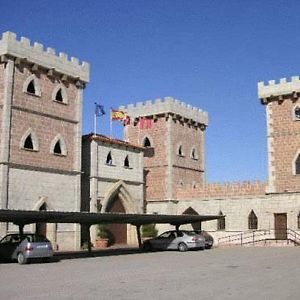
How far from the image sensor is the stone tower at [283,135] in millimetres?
34844

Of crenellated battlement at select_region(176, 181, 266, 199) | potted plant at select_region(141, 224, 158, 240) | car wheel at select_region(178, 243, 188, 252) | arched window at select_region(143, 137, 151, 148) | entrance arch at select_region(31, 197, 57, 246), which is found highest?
arched window at select_region(143, 137, 151, 148)

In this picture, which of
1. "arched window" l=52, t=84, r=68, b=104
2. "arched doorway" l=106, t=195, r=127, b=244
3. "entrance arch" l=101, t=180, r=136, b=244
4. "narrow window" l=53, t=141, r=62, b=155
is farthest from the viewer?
"arched doorway" l=106, t=195, r=127, b=244

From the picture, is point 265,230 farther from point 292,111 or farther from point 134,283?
point 134,283

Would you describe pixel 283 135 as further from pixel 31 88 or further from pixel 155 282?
pixel 155 282

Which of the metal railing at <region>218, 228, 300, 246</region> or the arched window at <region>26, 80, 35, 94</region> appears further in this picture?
the metal railing at <region>218, 228, 300, 246</region>

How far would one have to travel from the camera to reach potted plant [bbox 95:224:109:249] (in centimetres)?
3284

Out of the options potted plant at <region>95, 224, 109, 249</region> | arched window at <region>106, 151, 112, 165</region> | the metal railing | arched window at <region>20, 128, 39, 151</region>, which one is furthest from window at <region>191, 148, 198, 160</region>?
arched window at <region>20, 128, 39, 151</region>

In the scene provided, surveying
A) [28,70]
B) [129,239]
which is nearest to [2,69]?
[28,70]

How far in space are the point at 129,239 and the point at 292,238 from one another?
38.1ft

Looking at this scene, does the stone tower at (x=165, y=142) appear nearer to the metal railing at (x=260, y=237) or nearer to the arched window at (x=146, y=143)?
the arched window at (x=146, y=143)

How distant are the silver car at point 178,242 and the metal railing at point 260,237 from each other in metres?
6.97

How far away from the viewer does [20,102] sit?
2831 centimetres

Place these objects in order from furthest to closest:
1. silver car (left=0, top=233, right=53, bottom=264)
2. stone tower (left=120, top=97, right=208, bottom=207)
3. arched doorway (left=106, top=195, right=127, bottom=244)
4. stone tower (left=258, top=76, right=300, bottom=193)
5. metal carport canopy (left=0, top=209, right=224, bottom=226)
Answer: stone tower (left=120, top=97, right=208, bottom=207), arched doorway (left=106, top=195, right=127, bottom=244), stone tower (left=258, top=76, right=300, bottom=193), silver car (left=0, top=233, right=53, bottom=264), metal carport canopy (left=0, top=209, right=224, bottom=226)

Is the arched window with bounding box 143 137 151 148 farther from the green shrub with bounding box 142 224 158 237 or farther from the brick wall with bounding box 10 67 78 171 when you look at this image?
the brick wall with bounding box 10 67 78 171
